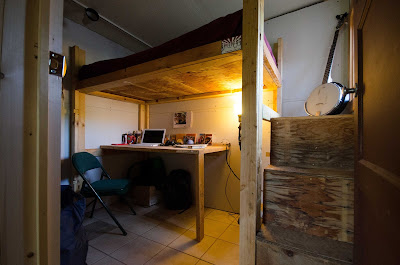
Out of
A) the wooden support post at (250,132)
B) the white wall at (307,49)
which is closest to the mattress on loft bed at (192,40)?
the wooden support post at (250,132)

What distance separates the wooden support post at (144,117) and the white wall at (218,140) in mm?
733

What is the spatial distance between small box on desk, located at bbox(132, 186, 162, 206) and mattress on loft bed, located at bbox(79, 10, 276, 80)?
1.62 m

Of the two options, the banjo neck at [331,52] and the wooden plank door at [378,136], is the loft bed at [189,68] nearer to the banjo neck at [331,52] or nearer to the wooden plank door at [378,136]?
the banjo neck at [331,52]

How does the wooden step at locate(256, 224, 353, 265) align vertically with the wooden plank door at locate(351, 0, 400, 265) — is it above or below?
below

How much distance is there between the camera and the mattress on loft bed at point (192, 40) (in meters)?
1.16

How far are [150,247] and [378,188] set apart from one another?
64.5 inches

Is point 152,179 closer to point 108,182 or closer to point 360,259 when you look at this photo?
point 108,182

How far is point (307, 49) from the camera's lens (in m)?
1.69

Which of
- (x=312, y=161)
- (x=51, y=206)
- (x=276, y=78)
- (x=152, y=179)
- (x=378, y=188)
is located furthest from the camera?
(x=152, y=179)

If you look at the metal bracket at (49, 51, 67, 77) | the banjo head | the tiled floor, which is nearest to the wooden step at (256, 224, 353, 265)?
the tiled floor

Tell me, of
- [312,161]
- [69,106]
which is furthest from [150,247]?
[69,106]

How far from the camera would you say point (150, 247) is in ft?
4.73

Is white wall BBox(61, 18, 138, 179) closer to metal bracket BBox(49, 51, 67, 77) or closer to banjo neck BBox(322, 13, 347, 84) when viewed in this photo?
metal bracket BBox(49, 51, 67, 77)

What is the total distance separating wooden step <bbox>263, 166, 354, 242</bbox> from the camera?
70 cm
